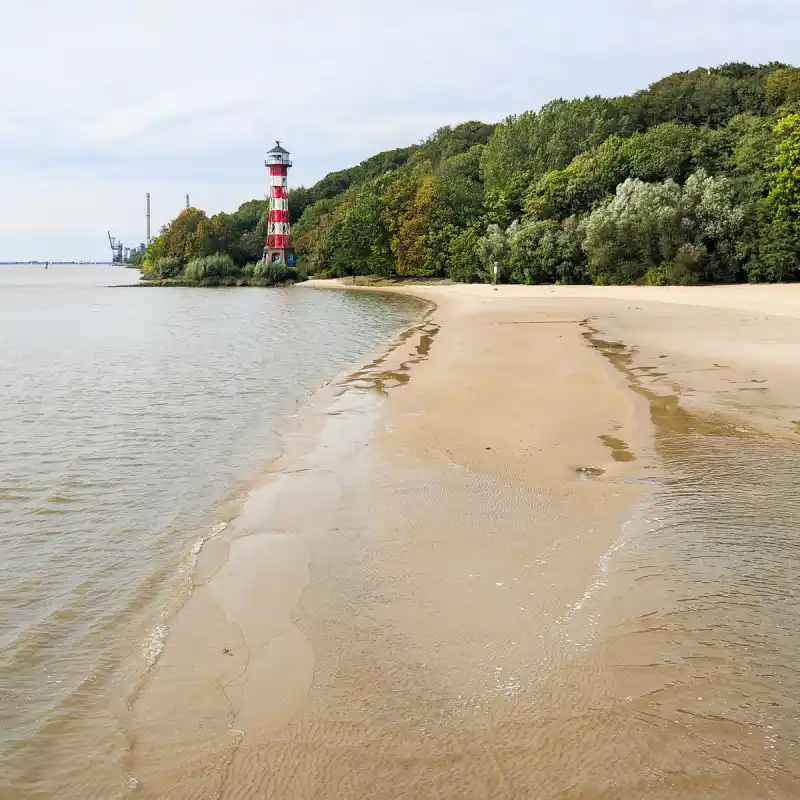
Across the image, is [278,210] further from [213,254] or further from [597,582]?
[597,582]

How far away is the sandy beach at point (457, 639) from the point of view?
9.20 feet

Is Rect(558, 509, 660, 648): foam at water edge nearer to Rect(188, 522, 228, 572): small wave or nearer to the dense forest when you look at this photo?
Rect(188, 522, 228, 572): small wave

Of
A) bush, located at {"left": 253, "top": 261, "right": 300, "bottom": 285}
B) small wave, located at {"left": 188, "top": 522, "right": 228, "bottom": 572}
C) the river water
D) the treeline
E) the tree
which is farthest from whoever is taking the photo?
the treeline

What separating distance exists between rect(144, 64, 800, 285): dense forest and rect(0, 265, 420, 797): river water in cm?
2733

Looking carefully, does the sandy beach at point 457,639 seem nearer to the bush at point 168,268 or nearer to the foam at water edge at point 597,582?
the foam at water edge at point 597,582

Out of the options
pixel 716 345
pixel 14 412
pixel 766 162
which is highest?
pixel 766 162

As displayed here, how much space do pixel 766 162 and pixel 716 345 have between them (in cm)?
2749

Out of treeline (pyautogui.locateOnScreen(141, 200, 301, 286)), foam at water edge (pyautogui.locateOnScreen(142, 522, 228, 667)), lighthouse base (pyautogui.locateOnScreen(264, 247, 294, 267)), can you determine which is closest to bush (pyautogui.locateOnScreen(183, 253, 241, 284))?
treeline (pyautogui.locateOnScreen(141, 200, 301, 286))

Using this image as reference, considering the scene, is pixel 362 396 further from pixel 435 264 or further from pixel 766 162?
pixel 435 264

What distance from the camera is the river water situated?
12.0 ft

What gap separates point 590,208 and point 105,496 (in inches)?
1832

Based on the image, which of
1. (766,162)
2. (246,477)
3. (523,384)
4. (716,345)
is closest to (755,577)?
(246,477)

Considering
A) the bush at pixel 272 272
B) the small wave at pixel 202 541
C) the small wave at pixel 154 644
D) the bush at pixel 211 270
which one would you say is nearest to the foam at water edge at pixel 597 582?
the small wave at pixel 154 644

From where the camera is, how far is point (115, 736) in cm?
314
